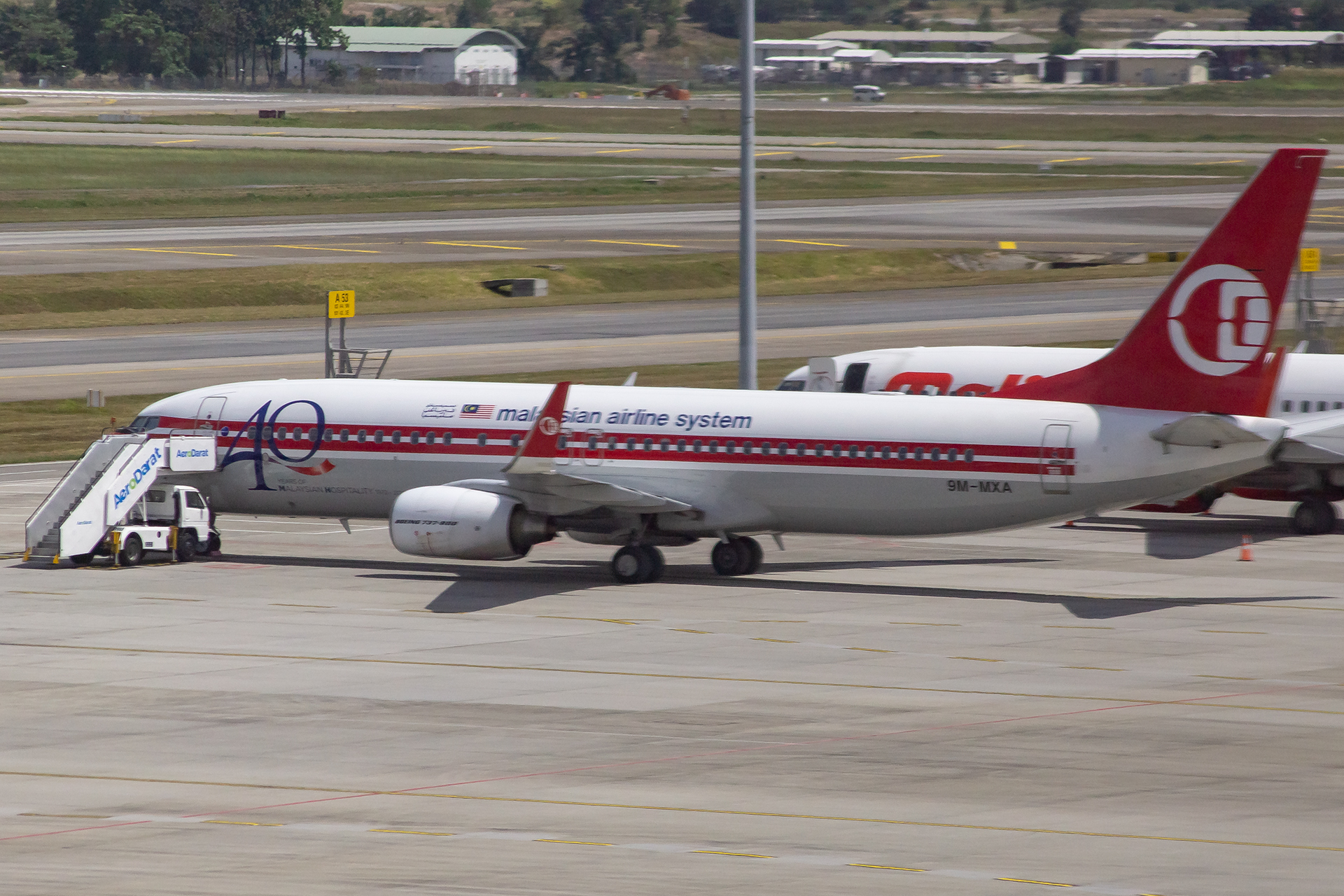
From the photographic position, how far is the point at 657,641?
3350 centimetres

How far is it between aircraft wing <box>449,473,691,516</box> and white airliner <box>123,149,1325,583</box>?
54 mm

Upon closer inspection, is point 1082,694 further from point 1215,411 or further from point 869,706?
point 1215,411

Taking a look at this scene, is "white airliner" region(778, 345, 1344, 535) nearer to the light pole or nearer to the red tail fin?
the light pole

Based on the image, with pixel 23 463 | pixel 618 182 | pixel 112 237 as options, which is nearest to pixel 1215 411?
pixel 23 463

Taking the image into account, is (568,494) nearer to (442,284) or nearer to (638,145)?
(442,284)

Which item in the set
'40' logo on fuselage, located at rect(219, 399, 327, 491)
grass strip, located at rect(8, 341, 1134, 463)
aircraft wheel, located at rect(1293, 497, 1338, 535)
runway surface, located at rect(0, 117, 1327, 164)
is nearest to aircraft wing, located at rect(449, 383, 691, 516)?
'40' logo on fuselage, located at rect(219, 399, 327, 491)

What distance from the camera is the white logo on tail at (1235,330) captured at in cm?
3734

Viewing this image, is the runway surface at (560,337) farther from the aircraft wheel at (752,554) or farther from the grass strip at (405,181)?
the grass strip at (405,181)

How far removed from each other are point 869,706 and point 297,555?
2052cm

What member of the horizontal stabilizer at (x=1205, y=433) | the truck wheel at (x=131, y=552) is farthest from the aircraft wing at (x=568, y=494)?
the horizontal stabilizer at (x=1205, y=433)

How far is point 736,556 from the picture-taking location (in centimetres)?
4103

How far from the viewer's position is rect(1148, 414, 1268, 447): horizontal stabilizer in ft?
119

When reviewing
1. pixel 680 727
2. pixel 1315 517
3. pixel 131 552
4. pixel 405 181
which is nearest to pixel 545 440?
pixel 131 552

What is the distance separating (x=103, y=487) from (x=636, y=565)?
11928 millimetres
